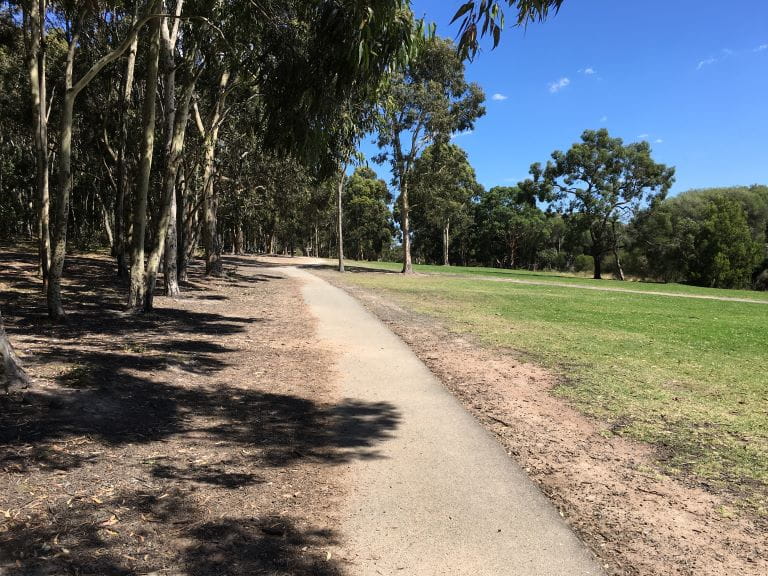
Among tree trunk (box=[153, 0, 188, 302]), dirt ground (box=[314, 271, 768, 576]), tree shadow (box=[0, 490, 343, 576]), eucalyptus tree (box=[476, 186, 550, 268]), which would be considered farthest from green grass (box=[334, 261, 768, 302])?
tree shadow (box=[0, 490, 343, 576])

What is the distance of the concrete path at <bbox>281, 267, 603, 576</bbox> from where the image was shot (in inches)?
114

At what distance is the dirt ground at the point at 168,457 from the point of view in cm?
288

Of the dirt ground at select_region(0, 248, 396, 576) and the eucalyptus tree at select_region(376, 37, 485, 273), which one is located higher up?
the eucalyptus tree at select_region(376, 37, 485, 273)

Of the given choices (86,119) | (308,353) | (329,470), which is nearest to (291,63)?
(308,353)

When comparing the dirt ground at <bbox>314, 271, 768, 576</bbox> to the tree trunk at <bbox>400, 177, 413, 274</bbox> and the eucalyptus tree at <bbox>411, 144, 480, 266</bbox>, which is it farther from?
the tree trunk at <bbox>400, 177, 413, 274</bbox>

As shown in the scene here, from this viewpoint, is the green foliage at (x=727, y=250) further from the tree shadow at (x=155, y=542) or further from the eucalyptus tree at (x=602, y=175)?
the tree shadow at (x=155, y=542)

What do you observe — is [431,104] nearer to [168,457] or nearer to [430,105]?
[430,105]

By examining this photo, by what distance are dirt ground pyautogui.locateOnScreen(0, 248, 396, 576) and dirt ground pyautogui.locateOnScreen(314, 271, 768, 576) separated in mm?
1527

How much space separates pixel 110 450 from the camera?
4.16 metres

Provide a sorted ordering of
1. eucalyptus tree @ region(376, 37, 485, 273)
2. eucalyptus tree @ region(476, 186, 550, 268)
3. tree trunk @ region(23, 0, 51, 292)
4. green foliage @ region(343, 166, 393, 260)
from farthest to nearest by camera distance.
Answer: eucalyptus tree @ region(476, 186, 550, 268) → green foliage @ region(343, 166, 393, 260) → eucalyptus tree @ region(376, 37, 485, 273) → tree trunk @ region(23, 0, 51, 292)

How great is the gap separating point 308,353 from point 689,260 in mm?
44197

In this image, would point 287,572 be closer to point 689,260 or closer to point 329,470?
point 329,470

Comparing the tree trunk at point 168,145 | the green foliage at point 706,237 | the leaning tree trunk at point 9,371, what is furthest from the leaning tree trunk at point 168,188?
the green foliage at point 706,237

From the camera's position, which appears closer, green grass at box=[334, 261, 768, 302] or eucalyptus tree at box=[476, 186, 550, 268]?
green grass at box=[334, 261, 768, 302]
